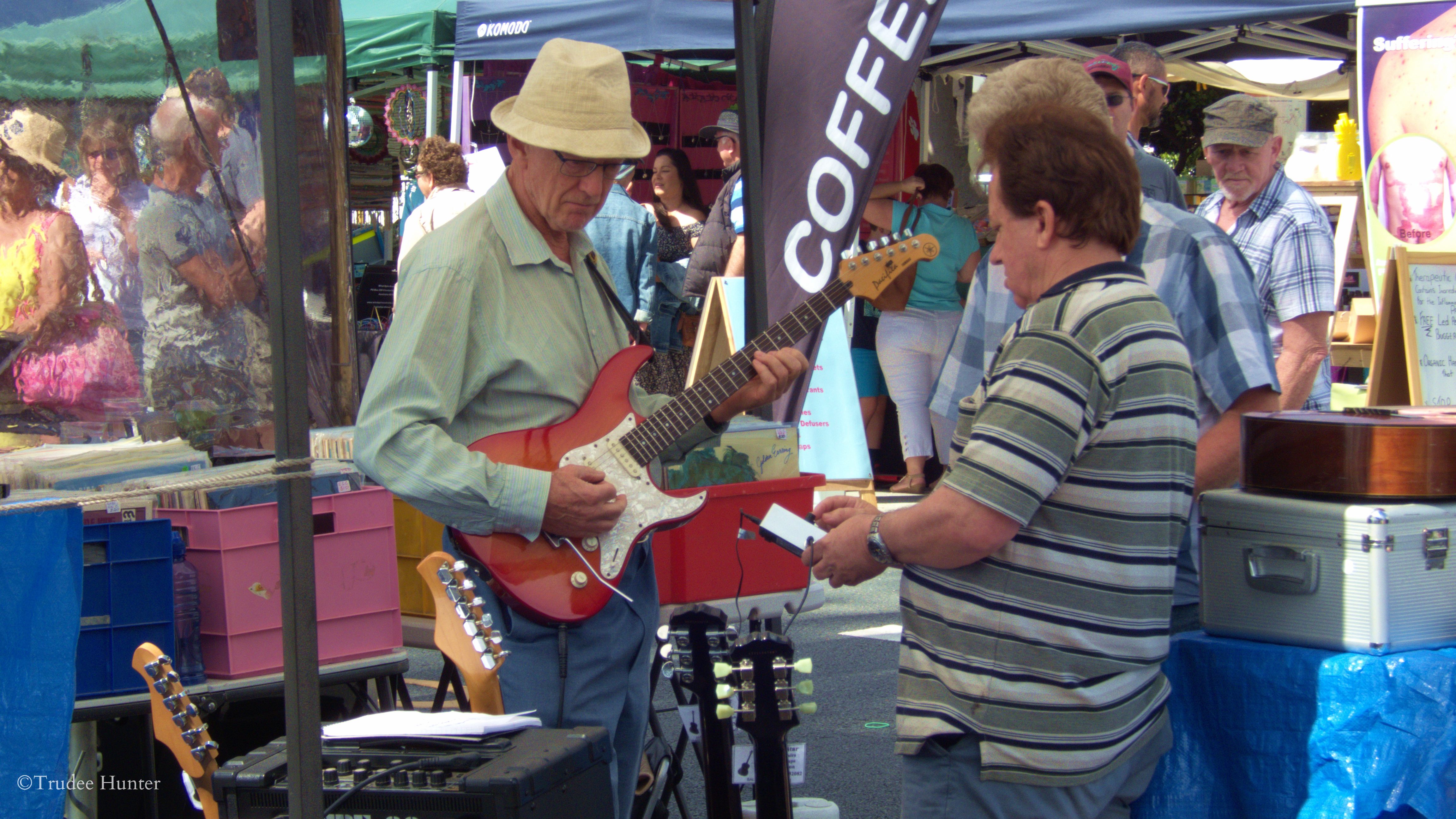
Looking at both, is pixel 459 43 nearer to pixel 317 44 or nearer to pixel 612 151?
pixel 317 44

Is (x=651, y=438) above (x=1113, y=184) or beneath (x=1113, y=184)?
beneath

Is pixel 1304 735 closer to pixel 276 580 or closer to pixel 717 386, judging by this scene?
pixel 717 386

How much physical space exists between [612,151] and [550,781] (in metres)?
1.22

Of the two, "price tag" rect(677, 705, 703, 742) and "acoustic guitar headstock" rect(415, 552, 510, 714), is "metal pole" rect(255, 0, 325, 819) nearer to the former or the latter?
"acoustic guitar headstock" rect(415, 552, 510, 714)

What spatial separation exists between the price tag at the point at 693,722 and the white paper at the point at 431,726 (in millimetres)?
865

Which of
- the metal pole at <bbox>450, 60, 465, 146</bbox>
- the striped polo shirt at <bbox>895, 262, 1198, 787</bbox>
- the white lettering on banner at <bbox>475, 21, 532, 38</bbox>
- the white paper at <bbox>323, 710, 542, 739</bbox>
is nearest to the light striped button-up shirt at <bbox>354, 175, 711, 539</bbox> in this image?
the white paper at <bbox>323, 710, 542, 739</bbox>

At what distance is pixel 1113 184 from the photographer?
6.35 ft

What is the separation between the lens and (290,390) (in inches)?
65.1

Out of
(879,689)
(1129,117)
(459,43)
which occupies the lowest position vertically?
(879,689)

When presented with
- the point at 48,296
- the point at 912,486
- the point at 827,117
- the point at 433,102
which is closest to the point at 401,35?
the point at 433,102

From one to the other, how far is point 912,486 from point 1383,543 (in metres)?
5.65

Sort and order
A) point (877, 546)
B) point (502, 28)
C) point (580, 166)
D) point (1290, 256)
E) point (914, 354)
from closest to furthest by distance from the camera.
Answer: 1. point (877, 546)
2. point (580, 166)
3. point (1290, 256)
4. point (914, 354)
5. point (502, 28)

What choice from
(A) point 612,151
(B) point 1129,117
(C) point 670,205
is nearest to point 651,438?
(A) point 612,151

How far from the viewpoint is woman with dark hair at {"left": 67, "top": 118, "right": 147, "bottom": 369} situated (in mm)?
2816
